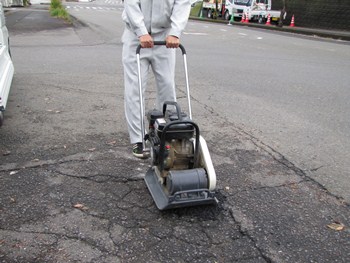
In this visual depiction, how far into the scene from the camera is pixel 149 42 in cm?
334

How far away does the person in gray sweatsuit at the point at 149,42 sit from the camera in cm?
342

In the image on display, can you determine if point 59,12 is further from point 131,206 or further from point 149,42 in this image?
point 131,206

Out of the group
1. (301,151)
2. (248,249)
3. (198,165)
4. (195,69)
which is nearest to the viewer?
(248,249)

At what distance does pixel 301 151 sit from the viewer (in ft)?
14.6

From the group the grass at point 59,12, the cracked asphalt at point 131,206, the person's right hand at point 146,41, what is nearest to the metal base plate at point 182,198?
the cracked asphalt at point 131,206

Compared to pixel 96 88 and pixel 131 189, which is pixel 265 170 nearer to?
pixel 131 189

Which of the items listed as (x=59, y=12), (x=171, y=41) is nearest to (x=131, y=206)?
(x=171, y=41)

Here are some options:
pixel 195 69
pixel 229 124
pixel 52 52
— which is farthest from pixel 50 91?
pixel 52 52

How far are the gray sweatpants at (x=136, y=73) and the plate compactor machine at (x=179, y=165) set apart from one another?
1.79 feet

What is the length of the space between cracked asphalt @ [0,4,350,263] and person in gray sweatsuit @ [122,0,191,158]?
554 mm

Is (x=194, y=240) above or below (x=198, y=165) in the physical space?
below

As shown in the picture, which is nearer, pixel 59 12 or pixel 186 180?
pixel 186 180

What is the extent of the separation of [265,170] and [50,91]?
4.03 m

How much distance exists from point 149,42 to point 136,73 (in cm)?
47
